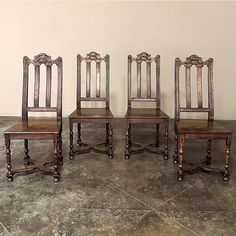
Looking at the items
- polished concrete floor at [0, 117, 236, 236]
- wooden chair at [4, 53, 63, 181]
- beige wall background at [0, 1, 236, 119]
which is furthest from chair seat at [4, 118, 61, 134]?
beige wall background at [0, 1, 236, 119]

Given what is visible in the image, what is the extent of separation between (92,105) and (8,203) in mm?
3232

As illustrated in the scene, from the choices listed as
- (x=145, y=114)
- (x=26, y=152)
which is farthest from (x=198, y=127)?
(x=26, y=152)

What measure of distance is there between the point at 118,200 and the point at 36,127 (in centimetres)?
105

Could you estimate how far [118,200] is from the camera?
228 cm

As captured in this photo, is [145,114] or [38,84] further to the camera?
[145,114]

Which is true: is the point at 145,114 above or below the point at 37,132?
above

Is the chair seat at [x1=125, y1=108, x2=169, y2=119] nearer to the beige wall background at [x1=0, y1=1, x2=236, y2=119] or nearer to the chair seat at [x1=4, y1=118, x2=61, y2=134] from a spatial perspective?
the chair seat at [x1=4, y1=118, x2=61, y2=134]

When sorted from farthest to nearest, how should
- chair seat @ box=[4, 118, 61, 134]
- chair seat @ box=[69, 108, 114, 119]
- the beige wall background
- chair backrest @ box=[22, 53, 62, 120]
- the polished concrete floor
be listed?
the beige wall background
chair seat @ box=[69, 108, 114, 119]
chair backrest @ box=[22, 53, 62, 120]
chair seat @ box=[4, 118, 61, 134]
the polished concrete floor

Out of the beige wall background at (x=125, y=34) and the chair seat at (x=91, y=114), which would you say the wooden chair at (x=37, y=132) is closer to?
the chair seat at (x=91, y=114)

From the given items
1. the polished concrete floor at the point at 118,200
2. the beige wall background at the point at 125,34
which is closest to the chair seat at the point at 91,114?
the polished concrete floor at the point at 118,200

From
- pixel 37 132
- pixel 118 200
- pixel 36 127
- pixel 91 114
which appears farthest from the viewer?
pixel 91 114

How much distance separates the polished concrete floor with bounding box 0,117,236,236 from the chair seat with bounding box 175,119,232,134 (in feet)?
1.60

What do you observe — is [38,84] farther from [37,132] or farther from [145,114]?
[145,114]

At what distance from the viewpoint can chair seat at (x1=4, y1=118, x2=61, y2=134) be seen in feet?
8.25
